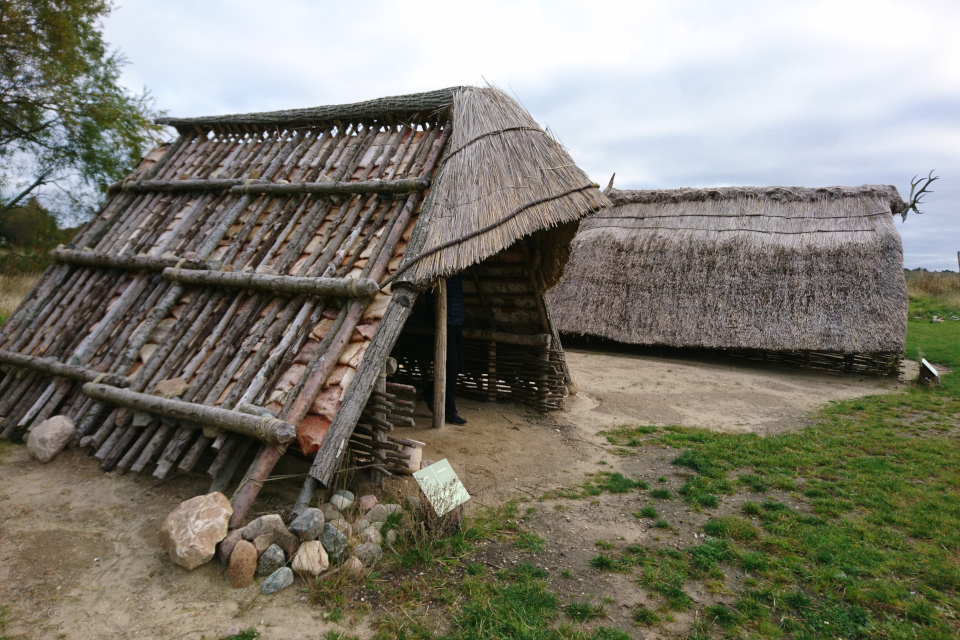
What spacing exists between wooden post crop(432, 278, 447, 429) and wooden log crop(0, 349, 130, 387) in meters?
2.72

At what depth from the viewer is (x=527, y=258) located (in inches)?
252

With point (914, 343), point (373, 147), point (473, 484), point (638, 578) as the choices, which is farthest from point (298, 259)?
point (914, 343)

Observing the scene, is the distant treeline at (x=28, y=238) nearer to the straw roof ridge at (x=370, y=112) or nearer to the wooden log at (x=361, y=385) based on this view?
the straw roof ridge at (x=370, y=112)

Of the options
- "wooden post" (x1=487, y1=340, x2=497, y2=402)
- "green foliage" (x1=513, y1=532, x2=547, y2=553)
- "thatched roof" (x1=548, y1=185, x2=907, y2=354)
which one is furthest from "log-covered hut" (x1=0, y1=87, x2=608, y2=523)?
"thatched roof" (x1=548, y1=185, x2=907, y2=354)

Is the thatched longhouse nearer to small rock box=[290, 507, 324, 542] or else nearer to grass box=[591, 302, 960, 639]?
grass box=[591, 302, 960, 639]

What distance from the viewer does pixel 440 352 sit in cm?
548

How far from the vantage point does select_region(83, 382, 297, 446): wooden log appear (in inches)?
137

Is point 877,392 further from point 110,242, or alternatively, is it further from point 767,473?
point 110,242

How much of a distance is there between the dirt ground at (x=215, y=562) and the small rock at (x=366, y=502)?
426mm

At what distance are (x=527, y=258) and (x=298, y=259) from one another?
2770mm

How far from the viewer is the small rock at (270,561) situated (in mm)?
3081

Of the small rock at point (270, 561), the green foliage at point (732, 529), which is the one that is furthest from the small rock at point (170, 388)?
the green foliage at point (732, 529)

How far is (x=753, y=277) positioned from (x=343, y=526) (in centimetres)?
985

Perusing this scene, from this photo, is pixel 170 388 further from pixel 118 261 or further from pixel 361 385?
pixel 118 261
